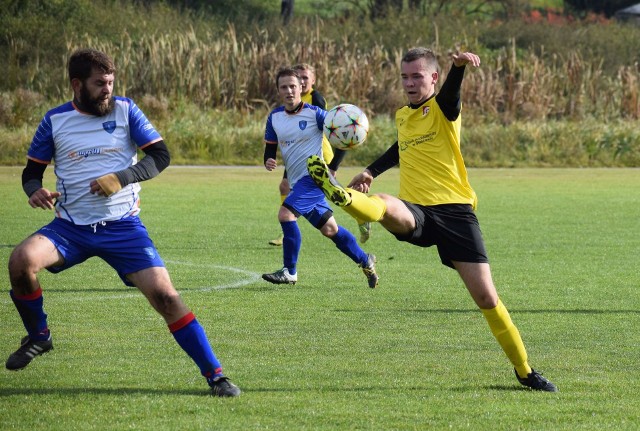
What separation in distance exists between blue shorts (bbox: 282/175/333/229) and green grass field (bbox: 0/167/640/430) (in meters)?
0.64

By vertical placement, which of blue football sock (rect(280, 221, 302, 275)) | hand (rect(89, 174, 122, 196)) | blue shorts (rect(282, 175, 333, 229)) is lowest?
blue football sock (rect(280, 221, 302, 275))

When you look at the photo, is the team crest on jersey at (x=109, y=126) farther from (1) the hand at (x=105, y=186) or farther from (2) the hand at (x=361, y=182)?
A: (2) the hand at (x=361, y=182)

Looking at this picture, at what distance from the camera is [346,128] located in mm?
8797

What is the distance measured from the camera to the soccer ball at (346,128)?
8.73m

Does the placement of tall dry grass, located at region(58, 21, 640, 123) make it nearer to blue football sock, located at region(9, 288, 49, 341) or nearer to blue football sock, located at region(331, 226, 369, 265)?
blue football sock, located at region(331, 226, 369, 265)

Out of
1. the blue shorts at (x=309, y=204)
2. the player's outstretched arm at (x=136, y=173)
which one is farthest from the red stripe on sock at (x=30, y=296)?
the blue shorts at (x=309, y=204)

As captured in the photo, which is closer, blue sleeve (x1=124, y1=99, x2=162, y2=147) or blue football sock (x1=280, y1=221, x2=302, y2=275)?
blue sleeve (x1=124, y1=99, x2=162, y2=147)

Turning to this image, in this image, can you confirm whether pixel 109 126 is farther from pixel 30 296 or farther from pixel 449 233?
pixel 449 233

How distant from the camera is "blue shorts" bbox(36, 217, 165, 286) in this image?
633 centimetres

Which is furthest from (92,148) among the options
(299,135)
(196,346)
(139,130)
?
(299,135)

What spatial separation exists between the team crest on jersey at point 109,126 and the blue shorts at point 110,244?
50 cm

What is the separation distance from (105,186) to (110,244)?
39 cm

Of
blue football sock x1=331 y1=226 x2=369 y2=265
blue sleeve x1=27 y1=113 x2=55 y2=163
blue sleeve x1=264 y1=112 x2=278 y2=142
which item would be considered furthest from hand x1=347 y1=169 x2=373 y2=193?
blue sleeve x1=264 y1=112 x2=278 y2=142

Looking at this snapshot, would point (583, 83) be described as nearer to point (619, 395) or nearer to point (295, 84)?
point (295, 84)
